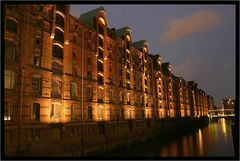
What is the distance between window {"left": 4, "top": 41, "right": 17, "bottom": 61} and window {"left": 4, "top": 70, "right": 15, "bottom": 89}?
4.68 feet

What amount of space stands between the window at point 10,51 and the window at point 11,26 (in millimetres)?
1291

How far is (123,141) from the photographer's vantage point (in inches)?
1491

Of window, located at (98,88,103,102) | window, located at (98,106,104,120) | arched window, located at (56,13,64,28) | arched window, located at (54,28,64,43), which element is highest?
arched window, located at (56,13,64,28)

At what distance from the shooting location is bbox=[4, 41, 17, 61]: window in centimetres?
2147

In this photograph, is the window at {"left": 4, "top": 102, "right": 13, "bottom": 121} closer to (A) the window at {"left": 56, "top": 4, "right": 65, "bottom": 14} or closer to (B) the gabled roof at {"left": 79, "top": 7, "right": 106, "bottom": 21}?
(A) the window at {"left": 56, "top": 4, "right": 65, "bottom": 14}

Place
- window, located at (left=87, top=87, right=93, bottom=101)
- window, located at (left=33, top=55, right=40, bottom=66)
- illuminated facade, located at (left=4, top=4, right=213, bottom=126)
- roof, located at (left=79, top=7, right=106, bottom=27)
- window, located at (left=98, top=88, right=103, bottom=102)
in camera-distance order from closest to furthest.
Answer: illuminated facade, located at (left=4, top=4, right=213, bottom=126)
window, located at (left=33, top=55, right=40, bottom=66)
window, located at (left=87, top=87, right=93, bottom=101)
window, located at (left=98, top=88, right=103, bottom=102)
roof, located at (left=79, top=7, right=106, bottom=27)

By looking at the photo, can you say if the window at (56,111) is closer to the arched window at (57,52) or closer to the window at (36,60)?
the window at (36,60)

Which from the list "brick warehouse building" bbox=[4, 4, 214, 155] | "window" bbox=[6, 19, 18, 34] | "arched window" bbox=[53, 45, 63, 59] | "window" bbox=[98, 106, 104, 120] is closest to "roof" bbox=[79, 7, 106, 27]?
"brick warehouse building" bbox=[4, 4, 214, 155]

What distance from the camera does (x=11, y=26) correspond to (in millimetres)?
22141

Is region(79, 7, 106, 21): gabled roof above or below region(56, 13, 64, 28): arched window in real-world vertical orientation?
above

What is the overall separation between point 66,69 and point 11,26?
841cm

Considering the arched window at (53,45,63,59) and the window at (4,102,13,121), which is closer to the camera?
the window at (4,102,13,121)

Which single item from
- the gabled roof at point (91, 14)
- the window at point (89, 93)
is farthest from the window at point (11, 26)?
the gabled roof at point (91, 14)

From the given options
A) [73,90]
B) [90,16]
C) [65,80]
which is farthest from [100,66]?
[65,80]
